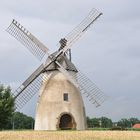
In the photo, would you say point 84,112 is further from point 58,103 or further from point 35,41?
point 35,41

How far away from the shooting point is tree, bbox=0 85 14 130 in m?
38.6

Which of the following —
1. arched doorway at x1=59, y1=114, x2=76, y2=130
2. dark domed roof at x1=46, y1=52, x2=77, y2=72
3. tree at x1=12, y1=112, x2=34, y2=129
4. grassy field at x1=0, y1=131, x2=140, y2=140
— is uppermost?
tree at x1=12, y1=112, x2=34, y2=129

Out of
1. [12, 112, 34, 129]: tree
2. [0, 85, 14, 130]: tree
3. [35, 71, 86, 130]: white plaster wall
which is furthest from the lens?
[12, 112, 34, 129]: tree

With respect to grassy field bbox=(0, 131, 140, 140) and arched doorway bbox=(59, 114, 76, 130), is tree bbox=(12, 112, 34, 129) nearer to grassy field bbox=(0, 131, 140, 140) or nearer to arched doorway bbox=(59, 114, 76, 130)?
arched doorway bbox=(59, 114, 76, 130)

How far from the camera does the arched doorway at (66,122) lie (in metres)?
43.0

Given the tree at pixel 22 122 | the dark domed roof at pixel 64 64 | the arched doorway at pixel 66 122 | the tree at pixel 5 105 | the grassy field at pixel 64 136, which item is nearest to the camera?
the grassy field at pixel 64 136

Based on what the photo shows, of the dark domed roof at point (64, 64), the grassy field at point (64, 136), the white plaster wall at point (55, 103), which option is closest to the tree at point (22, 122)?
the dark domed roof at point (64, 64)

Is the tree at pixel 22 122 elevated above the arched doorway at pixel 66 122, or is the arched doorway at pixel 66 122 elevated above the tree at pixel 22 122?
the tree at pixel 22 122

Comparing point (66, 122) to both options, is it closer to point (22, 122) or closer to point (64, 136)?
point (64, 136)

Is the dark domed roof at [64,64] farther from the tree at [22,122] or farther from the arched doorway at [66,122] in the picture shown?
the tree at [22,122]

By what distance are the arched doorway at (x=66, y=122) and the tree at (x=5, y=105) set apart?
6076 mm

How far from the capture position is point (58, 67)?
43.6 metres

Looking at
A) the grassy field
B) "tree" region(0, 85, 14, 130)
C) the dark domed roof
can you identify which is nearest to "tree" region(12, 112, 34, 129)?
the dark domed roof

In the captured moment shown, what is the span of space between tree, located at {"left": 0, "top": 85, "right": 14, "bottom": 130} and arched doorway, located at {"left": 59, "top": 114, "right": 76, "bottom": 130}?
608 cm
